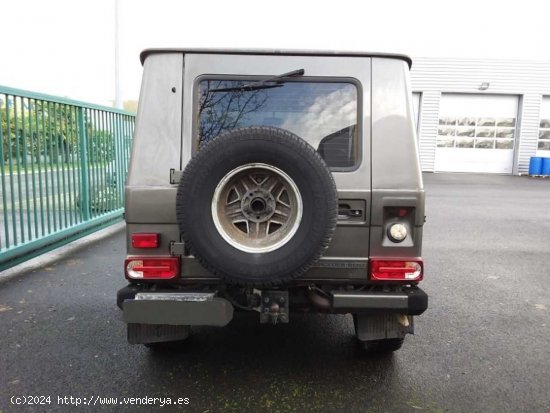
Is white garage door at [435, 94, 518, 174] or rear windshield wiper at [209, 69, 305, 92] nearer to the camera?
rear windshield wiper at [209, 69, 305, 92]

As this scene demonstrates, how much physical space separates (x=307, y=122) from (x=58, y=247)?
4.76 meters

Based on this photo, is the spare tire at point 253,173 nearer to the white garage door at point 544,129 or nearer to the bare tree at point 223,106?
the bare tree at point 223,106

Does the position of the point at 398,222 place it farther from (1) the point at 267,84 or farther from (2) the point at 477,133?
(2) the point at 477,133

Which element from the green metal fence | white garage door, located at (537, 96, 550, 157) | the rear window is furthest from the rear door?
white garage door, located at (537, 96, 550, 157)

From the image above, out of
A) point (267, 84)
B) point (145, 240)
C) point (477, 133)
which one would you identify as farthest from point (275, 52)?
point (477, 133)

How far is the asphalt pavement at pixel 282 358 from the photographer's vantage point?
2.71 metres

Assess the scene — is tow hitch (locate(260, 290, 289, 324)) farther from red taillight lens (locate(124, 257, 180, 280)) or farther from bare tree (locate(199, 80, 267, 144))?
bare tree (locate(199, 80, 267, 144))

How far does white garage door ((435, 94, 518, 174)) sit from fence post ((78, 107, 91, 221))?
17176 millimetres

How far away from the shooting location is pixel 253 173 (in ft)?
8.14

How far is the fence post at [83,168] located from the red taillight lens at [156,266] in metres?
4.35

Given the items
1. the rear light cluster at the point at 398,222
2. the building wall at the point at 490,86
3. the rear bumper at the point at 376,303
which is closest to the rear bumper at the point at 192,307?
the rear bumper at the point at 376,303

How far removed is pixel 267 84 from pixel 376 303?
1.53 metres

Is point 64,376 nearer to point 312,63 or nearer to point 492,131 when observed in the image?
point 312,63

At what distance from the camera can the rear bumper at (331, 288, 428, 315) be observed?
102 inches
